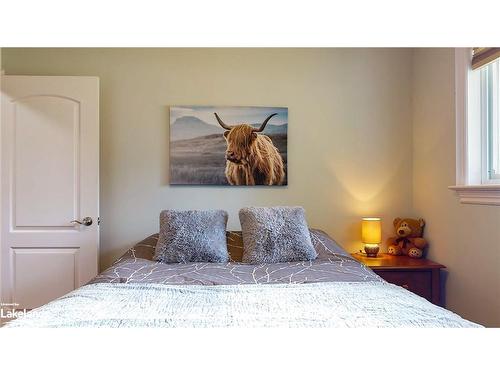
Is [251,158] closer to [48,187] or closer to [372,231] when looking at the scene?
[372,231]

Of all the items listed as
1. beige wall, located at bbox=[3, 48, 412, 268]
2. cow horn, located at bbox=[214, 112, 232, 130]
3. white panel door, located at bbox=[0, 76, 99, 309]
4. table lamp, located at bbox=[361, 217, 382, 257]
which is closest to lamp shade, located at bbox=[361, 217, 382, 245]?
table lamp, located at bbox=[361, 217, 382, 257]

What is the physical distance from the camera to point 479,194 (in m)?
2.21

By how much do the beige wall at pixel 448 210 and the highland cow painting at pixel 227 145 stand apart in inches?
41.7

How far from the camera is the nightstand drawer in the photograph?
2547mm

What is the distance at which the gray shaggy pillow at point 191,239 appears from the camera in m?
2.32

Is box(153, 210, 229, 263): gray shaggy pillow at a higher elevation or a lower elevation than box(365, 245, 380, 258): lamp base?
higher

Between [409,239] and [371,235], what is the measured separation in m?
0.32

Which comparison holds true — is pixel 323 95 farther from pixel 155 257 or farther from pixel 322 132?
pixel 155 257

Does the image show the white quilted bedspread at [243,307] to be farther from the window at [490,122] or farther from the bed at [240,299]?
the window at [490,122]

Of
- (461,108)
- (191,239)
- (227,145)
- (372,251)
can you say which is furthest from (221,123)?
(461,108)

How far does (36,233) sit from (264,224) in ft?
5.51

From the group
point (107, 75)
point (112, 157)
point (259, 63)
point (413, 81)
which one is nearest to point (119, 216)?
point (112, 157)

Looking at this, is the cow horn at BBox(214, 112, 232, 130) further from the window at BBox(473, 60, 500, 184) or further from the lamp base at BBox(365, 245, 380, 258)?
the window at BBox(473, 60, 500, 184)

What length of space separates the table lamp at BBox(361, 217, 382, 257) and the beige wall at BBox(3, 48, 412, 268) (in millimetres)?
165
